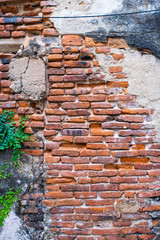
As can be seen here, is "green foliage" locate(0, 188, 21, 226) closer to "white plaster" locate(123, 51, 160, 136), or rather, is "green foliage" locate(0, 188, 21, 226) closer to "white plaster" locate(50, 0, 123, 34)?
"white plaster" locate(123, 51, 160, 136)

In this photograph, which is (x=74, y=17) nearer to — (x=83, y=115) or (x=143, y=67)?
(x=143, y=67)

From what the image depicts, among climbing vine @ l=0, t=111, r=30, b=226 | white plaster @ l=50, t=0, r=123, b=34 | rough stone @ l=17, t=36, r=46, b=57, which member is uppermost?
white plaster @ l=50, t=0, r=123, b=34

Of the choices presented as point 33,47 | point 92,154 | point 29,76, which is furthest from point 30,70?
point 92,154

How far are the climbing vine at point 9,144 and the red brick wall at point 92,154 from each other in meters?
0.19

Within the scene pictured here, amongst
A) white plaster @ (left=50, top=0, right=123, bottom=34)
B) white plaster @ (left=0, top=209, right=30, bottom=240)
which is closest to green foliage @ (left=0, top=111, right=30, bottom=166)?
white plaster @ (left=0, top=209, right=30, bottom=240)

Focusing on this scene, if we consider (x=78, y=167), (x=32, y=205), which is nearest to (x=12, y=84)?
(x=78, y=167)

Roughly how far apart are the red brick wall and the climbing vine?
0.19m

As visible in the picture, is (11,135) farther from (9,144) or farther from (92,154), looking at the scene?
(92,154)

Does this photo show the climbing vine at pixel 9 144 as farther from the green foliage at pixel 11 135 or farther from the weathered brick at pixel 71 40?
the weathered brick at pixel 71 40

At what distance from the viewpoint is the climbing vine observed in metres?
2.16

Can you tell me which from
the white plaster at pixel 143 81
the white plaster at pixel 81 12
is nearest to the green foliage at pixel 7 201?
the white plaster at pixel 143 81

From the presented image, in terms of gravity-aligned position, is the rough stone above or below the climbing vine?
above

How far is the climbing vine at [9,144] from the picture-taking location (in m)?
2.16

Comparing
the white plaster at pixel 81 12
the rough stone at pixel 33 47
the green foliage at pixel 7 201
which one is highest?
the white plaster at pixel 81 12
